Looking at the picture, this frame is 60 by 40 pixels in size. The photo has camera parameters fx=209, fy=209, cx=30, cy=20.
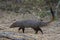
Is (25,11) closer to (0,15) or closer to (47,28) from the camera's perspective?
(0,15)

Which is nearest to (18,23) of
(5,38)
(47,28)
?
(47,28)

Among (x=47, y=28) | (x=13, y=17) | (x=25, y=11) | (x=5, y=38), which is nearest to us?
(x=5, y=38)

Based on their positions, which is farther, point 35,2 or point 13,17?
point 35,2

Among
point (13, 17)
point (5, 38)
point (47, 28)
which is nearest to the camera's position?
point (5, 38)

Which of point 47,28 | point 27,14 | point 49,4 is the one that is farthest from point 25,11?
point 47,28

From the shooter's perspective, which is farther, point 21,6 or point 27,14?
point 21,6

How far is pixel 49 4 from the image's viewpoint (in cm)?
1202

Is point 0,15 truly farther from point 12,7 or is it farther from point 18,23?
point 18,23

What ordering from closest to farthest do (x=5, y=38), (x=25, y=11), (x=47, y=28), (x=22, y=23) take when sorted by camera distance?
1. (x=5, y=38)
2. (x=22, y=23)
3. (x=47, y=28)
4. (x=25, y=11)

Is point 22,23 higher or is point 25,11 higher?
point 22,23

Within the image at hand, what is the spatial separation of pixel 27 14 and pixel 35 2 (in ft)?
4.28

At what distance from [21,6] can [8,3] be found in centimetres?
88

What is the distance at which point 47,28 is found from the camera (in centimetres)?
832

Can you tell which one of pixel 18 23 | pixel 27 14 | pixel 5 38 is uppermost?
pixel 5 38
